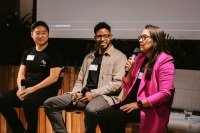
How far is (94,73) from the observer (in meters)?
3.88

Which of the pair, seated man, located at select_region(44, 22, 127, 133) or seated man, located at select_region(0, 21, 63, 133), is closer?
seated man, located at select_region(44, 22, 127, 133)

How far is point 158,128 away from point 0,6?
12.0 feet

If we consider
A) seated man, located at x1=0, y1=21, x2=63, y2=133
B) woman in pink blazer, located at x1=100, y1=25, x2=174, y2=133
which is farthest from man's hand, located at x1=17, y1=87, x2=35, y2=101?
woman in pink blazer, located at x1=100, y1=25, x2=174, y2=133

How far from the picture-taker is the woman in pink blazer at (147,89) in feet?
9.78

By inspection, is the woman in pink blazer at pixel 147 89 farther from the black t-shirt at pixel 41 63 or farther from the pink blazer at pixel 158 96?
the black t-shirt at pixel 41 63

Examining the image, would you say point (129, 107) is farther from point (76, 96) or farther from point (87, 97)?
point (76, 96)

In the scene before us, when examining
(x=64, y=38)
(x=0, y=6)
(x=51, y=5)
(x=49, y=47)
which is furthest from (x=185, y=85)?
(x=0, y=6)

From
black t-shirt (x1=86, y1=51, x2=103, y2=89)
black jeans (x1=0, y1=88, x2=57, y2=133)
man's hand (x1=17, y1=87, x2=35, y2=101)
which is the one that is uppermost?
black t-shirt (x1=86, y1=51, x2=103, y2=89)

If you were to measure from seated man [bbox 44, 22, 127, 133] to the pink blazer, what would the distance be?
1.94 feet

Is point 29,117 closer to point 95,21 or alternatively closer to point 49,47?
point 49,47

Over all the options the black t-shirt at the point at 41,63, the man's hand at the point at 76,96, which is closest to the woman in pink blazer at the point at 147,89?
the man's hand at the point at 76,96

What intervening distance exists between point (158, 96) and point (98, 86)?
986 millimetres

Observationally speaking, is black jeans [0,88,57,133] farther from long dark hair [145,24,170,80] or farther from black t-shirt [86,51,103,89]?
long dark hair [145,24,170,80]

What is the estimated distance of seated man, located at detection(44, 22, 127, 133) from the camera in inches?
144
